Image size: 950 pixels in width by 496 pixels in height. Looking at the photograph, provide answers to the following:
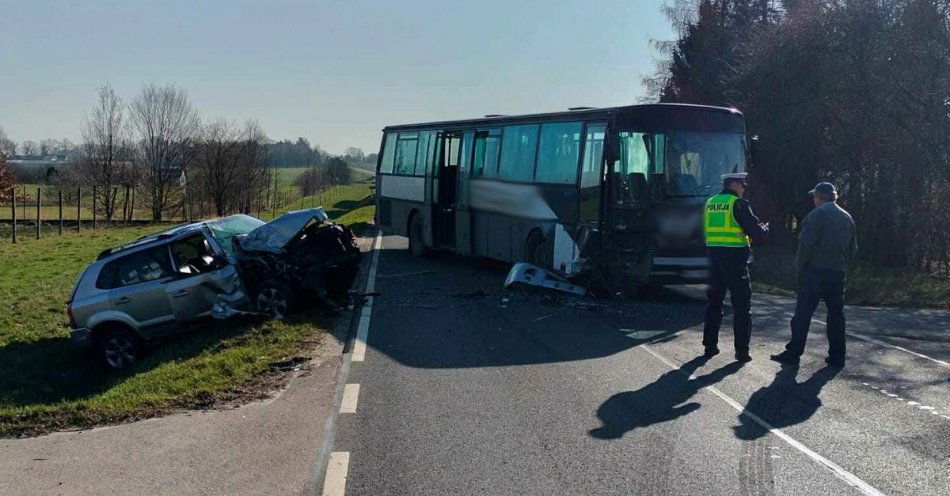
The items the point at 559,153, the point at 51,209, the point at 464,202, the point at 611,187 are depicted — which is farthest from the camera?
the point at 51,209

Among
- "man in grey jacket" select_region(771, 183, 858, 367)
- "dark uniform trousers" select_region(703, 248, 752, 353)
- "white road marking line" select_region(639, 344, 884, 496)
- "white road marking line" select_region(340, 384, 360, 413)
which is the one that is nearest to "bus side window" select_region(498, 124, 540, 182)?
"dark uniform trousers" select_region(703, 248, 752, 353)

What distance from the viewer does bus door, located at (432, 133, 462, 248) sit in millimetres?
19453

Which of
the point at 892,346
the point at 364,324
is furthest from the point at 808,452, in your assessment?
the point at 364,324

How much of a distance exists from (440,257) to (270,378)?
1288 centimetres

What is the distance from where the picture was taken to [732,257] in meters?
9.37

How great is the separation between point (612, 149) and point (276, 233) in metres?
5.26

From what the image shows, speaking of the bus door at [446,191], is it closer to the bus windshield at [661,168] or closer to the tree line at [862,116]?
the bus windshield at [661,168]

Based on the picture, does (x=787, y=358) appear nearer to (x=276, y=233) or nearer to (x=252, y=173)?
(x=276, y=233)

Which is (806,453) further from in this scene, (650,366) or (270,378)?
(270,378)

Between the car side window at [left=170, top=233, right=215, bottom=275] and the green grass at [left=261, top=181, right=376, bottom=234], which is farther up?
the car side window at [left=170, top=233, right=215, bottom=275]

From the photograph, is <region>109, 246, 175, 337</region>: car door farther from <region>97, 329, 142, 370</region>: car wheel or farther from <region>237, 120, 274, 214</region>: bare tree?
<region>237, 120, 274, 214</region>: bare tree

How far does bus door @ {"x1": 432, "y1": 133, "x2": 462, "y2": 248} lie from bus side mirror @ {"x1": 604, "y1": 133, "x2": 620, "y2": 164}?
6291 mm

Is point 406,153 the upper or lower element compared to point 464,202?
upper

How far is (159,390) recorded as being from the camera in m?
8.84
